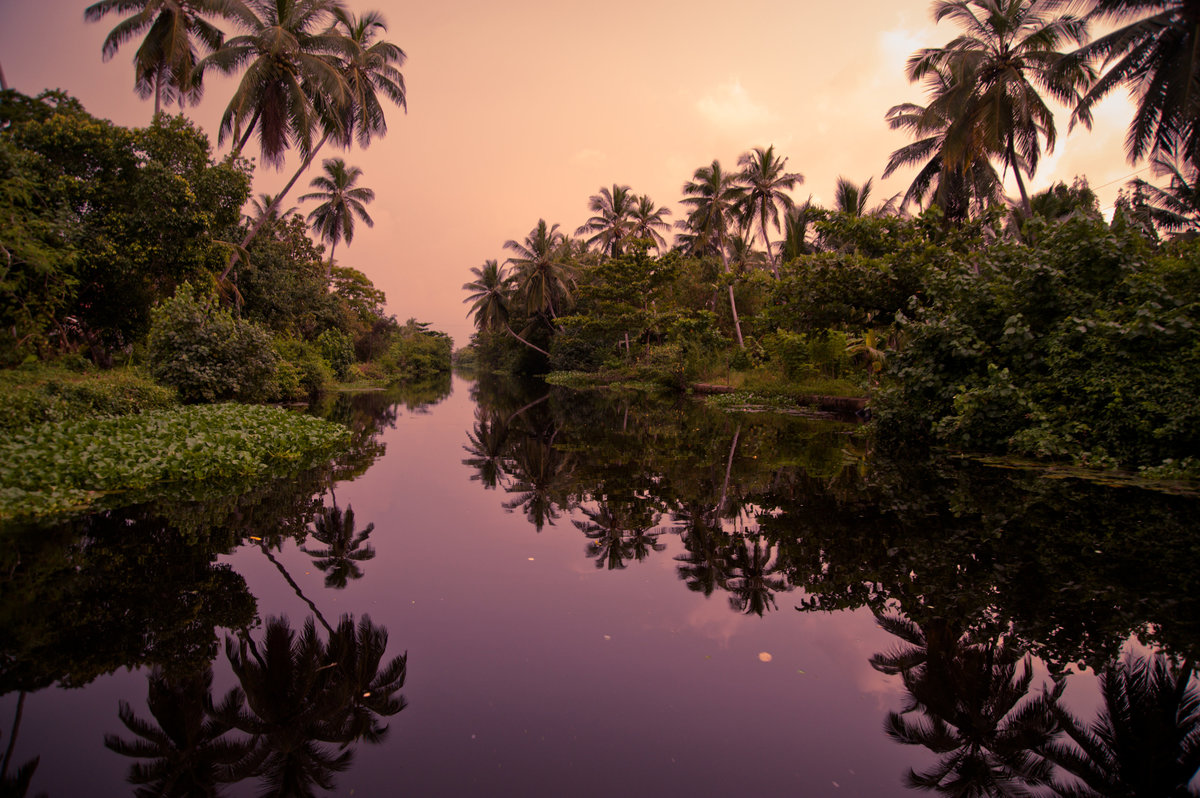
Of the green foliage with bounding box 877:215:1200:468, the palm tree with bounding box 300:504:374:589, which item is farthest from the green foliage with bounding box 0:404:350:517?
the green foliage with bounding box 877:215:1200:468

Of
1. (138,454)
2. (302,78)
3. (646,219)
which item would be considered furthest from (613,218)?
(138,454)

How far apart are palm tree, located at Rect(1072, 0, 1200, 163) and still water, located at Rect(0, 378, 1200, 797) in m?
10.3

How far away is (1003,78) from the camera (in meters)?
15.2

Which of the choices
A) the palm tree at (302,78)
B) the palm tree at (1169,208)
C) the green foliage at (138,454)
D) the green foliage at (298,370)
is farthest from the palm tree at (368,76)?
the palm tree at (1169,208)

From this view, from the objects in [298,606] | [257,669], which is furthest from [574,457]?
[257,669]

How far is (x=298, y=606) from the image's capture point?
3514 millimetres

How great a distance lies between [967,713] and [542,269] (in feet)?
117

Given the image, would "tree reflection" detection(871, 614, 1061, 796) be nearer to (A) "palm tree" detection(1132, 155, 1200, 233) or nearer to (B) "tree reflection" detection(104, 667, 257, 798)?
(B) "tree reflection" detection(104, 667, 257, 798)

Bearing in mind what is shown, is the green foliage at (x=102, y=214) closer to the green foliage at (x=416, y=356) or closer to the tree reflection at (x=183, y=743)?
the tree reflection at (x=183, y=743)

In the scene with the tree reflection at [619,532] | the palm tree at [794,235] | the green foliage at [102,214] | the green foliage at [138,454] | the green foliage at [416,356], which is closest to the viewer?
the tree reflection at [619,532]

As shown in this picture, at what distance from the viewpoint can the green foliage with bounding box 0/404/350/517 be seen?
518 centimetres

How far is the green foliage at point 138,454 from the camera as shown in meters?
5.18

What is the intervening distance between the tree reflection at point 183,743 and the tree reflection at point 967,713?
2.69 m

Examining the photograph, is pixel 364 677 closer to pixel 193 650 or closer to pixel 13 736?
pixel 193 650
